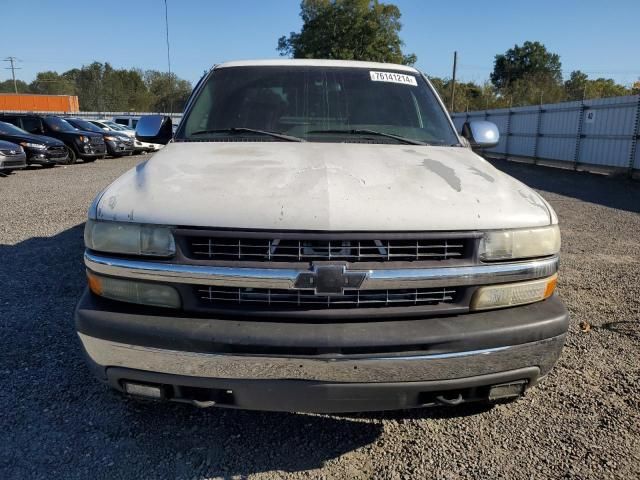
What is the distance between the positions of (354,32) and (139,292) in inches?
1942

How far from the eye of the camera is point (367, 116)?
3.41m

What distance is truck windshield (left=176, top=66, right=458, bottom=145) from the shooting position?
324cm

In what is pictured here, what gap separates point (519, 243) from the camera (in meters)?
2.11

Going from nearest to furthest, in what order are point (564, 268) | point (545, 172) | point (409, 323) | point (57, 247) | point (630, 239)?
point (409, 323), point (564, 268), point (57, 247), point (630, 239), point (545, 172)

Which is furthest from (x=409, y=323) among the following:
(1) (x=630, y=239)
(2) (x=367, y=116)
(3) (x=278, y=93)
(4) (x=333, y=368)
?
(1) (x=630, y=239)

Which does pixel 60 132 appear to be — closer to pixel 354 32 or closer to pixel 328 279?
pixel 328 279

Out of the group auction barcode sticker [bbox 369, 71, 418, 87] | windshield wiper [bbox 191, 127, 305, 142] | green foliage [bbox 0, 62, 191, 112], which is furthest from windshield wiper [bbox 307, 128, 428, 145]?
green foliage [bbox 0, 62, 191, 112]

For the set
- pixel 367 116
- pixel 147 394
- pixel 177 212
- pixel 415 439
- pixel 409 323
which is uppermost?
pixel 367 116

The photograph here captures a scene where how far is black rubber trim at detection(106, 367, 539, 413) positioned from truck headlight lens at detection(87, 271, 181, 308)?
285mm

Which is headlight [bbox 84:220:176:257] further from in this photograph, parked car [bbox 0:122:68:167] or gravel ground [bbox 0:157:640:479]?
parked car [bbox 0:122:68:167]

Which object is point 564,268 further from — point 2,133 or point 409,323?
point 2,133

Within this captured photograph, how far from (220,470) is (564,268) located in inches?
176

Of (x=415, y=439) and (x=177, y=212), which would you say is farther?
(x=415, y=439)

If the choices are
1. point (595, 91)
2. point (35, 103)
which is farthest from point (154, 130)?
point (35, 103)
